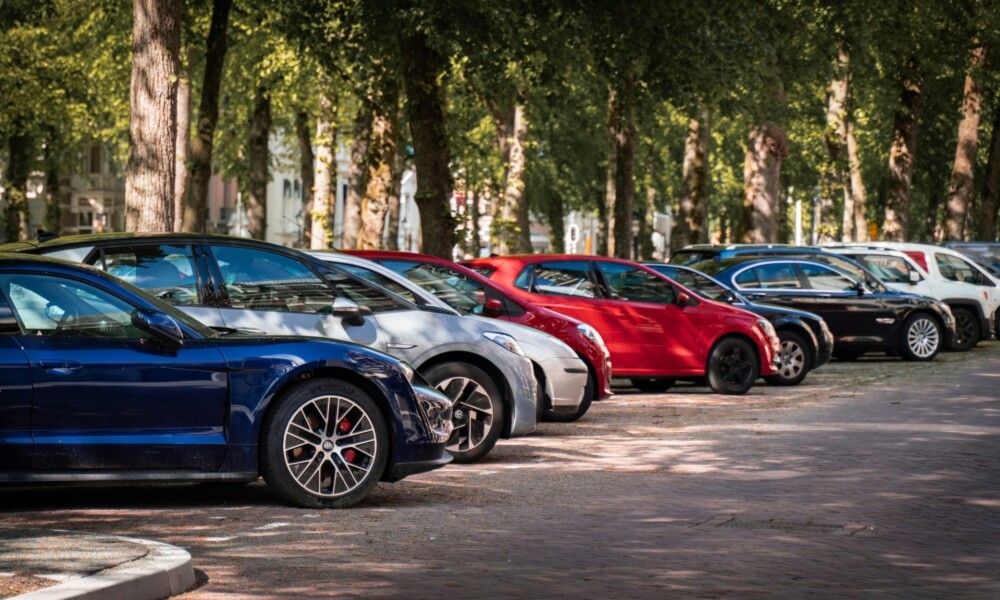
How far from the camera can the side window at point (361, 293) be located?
12.6m

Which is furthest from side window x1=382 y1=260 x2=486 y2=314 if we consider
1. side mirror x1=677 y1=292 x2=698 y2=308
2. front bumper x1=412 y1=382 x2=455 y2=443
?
front bumper x1=412 y1=382 x2=455 y2=443

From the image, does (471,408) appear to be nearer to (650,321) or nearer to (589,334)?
(589,334)

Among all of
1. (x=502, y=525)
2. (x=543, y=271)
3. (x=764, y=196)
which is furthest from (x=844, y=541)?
(x=764, y=196)

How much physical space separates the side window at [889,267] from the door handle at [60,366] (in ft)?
74.7

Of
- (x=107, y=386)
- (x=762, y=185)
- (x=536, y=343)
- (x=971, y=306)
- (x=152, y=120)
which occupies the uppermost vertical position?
(x=762, y=185)

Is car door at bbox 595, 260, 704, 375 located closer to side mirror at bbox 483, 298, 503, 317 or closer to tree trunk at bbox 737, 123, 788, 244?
side mirror at bbox 483, 298, 503, 317

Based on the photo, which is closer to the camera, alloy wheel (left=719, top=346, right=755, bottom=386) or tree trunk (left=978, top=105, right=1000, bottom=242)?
alloy wheel (left=719, top=346, right=755, bottom=386)

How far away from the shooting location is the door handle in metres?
9.66

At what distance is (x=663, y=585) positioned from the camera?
807 centimetres

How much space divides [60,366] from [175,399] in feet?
2.17

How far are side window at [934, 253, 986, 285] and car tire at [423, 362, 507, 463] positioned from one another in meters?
20.7

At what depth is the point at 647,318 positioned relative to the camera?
67.4 feet

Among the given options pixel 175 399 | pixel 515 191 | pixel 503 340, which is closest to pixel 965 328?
pixel 515 191

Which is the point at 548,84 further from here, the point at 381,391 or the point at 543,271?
the point at 381,391
